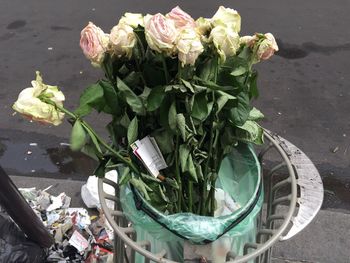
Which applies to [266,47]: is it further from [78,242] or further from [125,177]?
[78,242]

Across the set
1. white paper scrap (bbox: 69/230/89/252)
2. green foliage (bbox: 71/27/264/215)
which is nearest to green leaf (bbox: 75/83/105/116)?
green foliage (bbox: 71/27/264/215)

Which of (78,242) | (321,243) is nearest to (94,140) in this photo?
(78,242)

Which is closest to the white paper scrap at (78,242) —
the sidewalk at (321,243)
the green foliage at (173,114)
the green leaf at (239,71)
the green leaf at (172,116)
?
the sidewalk at (321,243)

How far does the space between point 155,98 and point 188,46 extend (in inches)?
6.8

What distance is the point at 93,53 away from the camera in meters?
1.26

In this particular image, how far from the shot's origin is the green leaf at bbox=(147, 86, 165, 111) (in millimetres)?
1263

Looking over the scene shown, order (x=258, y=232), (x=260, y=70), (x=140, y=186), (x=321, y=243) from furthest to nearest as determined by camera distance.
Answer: (x=260, y=70) → (x=321, y=243) → (x=258, y=232) → (x=140, y=186)

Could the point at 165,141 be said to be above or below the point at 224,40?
below

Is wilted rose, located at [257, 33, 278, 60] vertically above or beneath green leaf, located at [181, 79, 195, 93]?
above

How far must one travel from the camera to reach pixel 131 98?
1.30 metres

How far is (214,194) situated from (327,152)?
2.06 m

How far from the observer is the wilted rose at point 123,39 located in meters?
1.25

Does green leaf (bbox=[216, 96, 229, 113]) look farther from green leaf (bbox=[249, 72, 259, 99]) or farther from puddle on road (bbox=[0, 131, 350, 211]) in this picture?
puddle on road (bbox=[0, 131, 350, 211])

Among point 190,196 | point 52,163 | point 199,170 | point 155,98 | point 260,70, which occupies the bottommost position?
point 52,163
